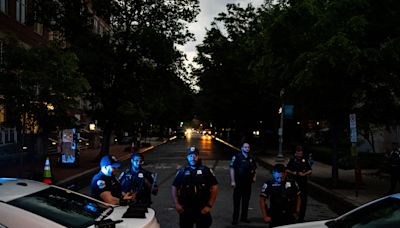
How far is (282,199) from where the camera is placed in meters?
6.90

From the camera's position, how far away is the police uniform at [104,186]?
651 centimetres

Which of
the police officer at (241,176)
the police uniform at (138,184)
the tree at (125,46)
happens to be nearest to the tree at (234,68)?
the tree at (125,46)

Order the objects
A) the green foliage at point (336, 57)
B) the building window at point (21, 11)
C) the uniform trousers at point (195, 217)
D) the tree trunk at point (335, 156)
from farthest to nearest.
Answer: the building window at point (21, 11) < the tree trunk at point (335, 156) < the green foliage at point (336, 57) < the uniform trousers at point (195, 217)

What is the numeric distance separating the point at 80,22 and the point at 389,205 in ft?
85.8

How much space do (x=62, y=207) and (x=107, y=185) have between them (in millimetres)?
1850

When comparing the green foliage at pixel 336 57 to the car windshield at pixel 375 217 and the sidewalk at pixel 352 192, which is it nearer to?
the sidewalk at pixel 352 192

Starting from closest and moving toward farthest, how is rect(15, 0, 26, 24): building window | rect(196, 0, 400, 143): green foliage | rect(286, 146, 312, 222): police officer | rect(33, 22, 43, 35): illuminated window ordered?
rect(286, 146, 312, 222): police officer, rect(196, 0, 400, 143): green foliage, rect(15, 0, 26, 24): building window, rect(33, 22, 43, 35): illuminated window

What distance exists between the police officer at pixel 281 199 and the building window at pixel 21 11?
27430 millimetres

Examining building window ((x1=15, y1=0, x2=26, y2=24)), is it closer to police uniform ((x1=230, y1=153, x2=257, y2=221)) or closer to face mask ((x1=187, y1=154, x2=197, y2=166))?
police uniform ((x1=230, y1=153, x2=257, y2=221))

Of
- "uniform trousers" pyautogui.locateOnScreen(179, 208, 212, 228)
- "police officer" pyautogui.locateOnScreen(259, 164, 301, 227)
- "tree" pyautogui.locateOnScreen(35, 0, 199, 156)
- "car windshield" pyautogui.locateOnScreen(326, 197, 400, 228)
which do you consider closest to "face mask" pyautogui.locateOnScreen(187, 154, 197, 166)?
"uniform trousers" pyautogui.locateOnScreen(179, 208, 212, 228)

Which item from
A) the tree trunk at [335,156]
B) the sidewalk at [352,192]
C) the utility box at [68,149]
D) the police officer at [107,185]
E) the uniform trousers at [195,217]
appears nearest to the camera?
the police officer at [107,185]

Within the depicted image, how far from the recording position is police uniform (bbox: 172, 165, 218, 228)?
6750 millimetres

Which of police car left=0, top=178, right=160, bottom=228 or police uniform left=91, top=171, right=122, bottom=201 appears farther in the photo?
police uniform left=91, top=171, right=122, bottom=201

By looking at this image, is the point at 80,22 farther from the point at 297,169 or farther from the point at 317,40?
the point at 297,169
